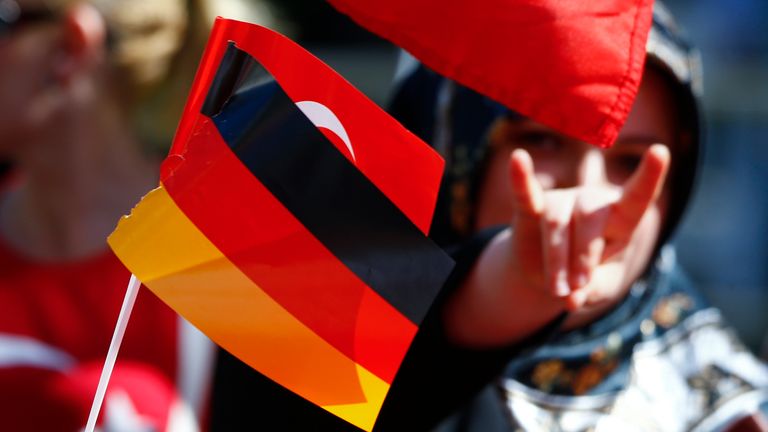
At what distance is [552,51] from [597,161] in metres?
0.22

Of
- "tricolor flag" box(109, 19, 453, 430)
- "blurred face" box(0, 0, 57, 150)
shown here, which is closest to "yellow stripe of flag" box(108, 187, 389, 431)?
"tricolor flag" box(109, 19, 453, 430)

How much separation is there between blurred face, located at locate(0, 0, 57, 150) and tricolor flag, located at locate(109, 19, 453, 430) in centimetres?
135

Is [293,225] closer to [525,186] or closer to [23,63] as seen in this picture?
[525,186]

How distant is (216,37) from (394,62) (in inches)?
175

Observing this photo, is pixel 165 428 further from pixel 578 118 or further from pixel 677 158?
pixel 578 118

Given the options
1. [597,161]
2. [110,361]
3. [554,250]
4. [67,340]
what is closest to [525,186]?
[554,250]

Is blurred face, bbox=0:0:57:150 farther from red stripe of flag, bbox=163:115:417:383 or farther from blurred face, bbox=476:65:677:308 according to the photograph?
red stripe of flag, bbox=163:115:417:383

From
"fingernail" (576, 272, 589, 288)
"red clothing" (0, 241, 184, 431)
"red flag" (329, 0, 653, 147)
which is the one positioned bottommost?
"fingernail" (576, 272, 589, 288)

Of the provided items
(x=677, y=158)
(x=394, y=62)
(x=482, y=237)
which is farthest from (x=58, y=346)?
(x=394, y=62)

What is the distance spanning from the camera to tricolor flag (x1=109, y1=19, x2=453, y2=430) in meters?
0.98

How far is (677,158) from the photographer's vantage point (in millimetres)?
1465

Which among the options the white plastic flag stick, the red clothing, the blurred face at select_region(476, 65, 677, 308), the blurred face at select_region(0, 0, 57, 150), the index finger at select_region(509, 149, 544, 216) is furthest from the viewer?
the blurred face at select_region(0, 0, 57, 150)

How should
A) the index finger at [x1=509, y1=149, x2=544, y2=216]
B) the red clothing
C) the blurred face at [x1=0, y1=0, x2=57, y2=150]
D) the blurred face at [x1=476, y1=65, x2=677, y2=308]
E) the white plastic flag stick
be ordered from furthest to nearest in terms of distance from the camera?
the blurred face at [x1=0, y1=0, x2=57, y2=150] → the red clothing → the blurred face at [x1=476, y1=65, x2=677, y2=308] → the index finger at [x1=509, y1=149, x2=544, y2=216] → the white plastic flag stick

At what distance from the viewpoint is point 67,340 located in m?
2.12
